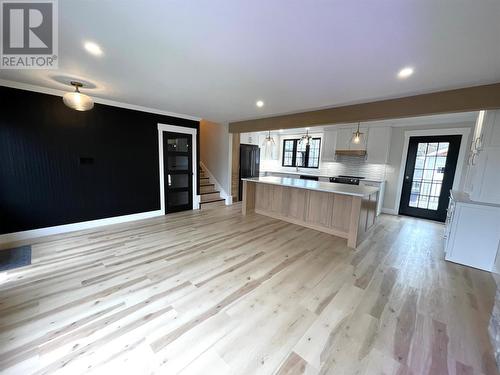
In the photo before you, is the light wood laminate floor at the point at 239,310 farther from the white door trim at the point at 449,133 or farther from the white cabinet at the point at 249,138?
the white cabinet at the point at 249,138

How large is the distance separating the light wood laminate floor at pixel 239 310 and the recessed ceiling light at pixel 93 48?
2484 millimetres

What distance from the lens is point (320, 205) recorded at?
4109mm

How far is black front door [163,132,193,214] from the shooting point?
4.90 meters

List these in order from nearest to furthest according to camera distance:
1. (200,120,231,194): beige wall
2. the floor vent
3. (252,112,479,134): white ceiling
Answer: the floor vent
(252,112,479,134): white ceiling
(200,120,231,194): beige wall

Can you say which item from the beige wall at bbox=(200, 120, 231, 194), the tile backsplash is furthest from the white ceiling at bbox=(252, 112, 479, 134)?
the beige wall at bbox=(200, 120, 231, 194)

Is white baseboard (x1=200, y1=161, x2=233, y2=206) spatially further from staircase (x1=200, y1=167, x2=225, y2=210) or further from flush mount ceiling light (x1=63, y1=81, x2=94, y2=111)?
flush mount ceiling light (x1=63, y1=81, x2=94, y2=111)

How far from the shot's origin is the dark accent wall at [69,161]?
10.2ft

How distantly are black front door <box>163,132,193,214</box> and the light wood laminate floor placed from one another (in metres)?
1.88

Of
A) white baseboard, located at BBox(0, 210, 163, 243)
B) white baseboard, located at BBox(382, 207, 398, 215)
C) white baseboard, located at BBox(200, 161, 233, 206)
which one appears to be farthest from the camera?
white baseboard, located at BBox(200, 161, 233, 206)

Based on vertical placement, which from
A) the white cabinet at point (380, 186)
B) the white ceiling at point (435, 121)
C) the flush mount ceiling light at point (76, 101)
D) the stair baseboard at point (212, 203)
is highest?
the white ceiling at point (435, 121)

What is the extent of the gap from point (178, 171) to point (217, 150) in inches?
65.5

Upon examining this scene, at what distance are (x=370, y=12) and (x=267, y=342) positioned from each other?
2.55 m

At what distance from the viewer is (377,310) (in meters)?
1.97

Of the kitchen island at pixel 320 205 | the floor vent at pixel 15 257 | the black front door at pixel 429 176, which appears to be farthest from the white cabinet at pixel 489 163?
the floor vent at pixel 15 257
